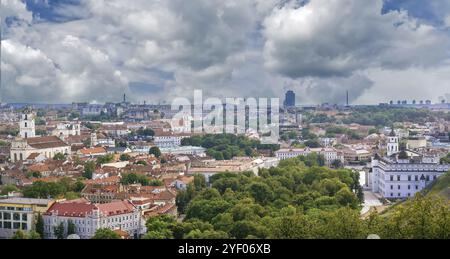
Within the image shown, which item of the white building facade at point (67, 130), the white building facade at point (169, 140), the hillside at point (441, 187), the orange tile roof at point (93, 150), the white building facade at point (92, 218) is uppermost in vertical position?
the white building facade at point (67, 130)

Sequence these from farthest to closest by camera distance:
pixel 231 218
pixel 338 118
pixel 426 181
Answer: pixel 338 118 < pixel 426 181 < pixel 231 218

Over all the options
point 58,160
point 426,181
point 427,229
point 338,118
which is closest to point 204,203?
point 427,229

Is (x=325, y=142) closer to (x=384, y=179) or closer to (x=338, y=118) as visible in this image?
(x=338, y=118)

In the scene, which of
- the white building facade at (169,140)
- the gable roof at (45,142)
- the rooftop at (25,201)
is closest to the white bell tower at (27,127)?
the gable roof at (45,142)

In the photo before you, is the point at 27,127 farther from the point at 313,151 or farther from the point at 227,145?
the point at 313,151

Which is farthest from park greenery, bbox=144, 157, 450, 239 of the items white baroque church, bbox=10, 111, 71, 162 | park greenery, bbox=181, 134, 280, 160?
white baroque church, bbox=10, 111, 71, 162

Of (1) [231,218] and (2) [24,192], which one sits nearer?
(1) [231,218]

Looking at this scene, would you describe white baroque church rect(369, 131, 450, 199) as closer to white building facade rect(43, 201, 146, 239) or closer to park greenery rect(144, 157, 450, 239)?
park greenery rect(144, 157, 450, 239)

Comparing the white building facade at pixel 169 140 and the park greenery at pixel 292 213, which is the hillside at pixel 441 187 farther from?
the white building facade at pixel 169 140

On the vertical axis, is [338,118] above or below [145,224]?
above
